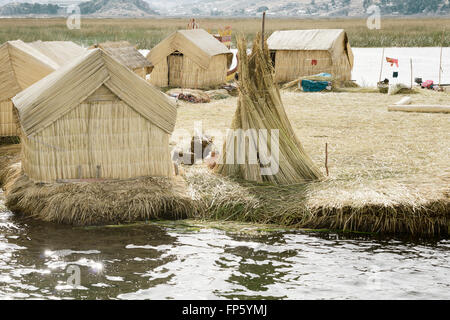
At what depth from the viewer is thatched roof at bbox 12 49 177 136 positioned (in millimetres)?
8070

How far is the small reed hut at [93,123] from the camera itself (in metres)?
8.11

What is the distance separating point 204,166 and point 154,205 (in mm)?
1838

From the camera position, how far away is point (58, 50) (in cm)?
1500

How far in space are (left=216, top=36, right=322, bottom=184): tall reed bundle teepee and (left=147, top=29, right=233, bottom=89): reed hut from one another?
1083cm

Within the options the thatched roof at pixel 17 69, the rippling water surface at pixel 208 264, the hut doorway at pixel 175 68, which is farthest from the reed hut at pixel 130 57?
the rippling water surface at pixel 208 264

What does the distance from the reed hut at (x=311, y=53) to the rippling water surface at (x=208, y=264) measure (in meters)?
14.8

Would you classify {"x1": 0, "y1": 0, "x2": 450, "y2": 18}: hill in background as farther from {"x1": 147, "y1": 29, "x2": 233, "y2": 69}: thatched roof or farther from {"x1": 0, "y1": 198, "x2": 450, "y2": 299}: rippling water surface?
{"x1": 0, "y1": 198, "x2": 450, "y2": 299}: rippling water surface

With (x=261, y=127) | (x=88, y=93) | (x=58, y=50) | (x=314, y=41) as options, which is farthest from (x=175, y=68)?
(x=88, y=93)

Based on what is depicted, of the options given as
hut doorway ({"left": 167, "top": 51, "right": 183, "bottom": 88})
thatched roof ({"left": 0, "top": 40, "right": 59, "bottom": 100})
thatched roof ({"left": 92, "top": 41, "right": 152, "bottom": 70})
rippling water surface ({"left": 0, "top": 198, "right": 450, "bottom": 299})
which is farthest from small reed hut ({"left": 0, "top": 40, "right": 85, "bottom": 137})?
hut doorway ({"left": 167, "top": 51, "right": 183, "bottom": 88})
